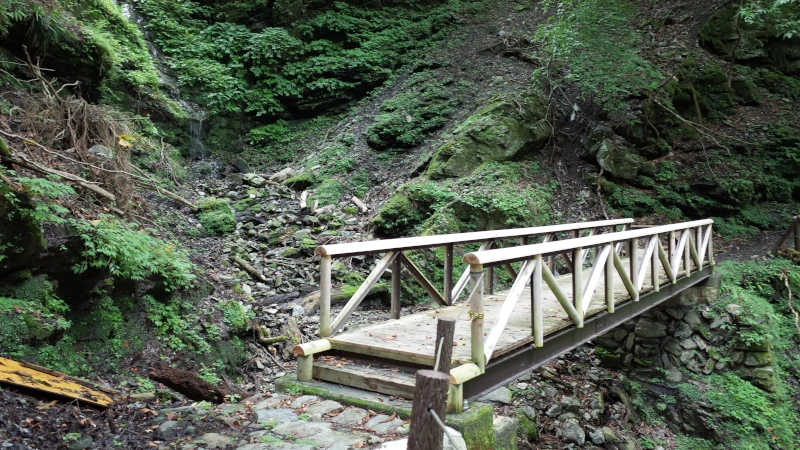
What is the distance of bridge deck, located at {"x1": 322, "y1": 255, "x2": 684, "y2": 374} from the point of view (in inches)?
147

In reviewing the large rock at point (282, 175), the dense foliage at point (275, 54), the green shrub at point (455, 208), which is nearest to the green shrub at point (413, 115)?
the dense foliage at point (275, 54)

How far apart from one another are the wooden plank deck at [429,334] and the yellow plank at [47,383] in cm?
164

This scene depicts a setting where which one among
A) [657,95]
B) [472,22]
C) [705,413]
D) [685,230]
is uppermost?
[472,22]

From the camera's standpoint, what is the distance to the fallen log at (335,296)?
24.2 feet

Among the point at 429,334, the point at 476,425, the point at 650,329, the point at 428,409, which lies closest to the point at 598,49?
the point at 650,329

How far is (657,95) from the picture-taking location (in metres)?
12.4

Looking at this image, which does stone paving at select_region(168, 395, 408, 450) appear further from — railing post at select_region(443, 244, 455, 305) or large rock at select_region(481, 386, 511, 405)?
large rock at select_region(481, 386, 511, 405)

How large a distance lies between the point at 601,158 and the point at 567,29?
334 centimetres

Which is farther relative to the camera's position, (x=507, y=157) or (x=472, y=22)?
(x=472, y=22)

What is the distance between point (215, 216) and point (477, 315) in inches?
282

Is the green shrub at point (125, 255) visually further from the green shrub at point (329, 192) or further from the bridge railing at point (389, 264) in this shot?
the green shrub at point (329, 192)

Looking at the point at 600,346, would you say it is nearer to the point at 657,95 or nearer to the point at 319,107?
the point at 657,95

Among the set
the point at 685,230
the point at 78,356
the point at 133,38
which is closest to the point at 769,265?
the point at 685,230

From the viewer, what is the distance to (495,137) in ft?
35.8
